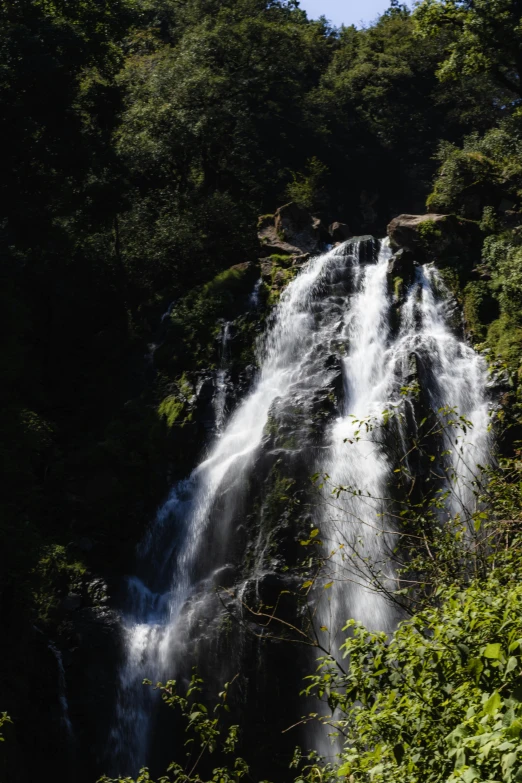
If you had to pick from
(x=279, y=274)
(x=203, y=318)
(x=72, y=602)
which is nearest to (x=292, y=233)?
(x=279, y=274)

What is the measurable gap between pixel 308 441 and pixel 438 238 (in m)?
7.44

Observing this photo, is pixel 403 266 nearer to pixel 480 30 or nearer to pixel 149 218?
pixel 480 30

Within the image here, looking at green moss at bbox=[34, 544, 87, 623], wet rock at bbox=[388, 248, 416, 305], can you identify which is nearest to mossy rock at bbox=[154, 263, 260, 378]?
wet rock at bbox=[388, 248, 416, 305]

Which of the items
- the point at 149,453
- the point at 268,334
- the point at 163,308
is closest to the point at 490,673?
the point at 149,453

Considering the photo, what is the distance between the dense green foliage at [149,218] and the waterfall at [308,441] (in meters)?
0.62

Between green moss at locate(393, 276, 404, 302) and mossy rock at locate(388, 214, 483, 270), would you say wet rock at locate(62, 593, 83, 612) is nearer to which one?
green moss at locate(393, 276, 404, 302)

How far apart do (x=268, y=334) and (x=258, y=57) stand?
1518 cm

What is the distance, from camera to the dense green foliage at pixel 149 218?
532 inches

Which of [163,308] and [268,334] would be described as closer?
[268,334]

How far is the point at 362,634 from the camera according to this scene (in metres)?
4.98

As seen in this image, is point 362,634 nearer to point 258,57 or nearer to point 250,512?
point 250,512

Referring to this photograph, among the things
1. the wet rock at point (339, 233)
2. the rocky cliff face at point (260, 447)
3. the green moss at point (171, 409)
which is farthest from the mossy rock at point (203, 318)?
the wet rock at point (339, 233)

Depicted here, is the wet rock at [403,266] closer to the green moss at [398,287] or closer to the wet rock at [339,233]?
the green moss at [398,287]

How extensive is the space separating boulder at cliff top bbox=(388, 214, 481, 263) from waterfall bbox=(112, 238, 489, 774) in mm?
771
